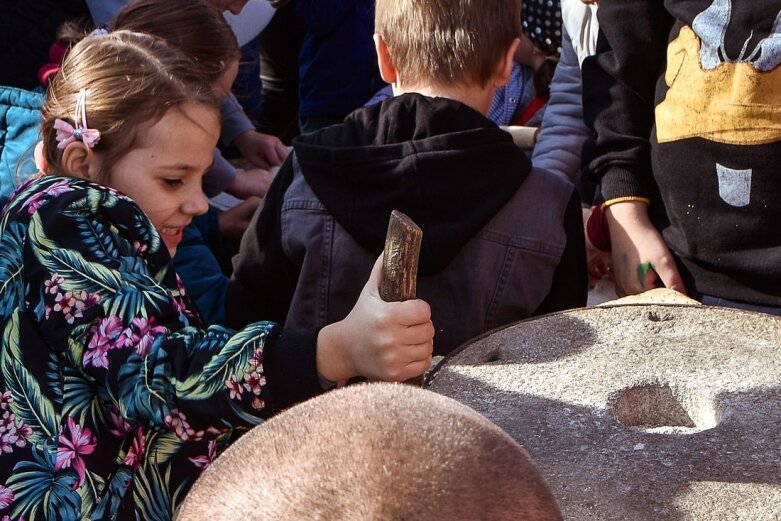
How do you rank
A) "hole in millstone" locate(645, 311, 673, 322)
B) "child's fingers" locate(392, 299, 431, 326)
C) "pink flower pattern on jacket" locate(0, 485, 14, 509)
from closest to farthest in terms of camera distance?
"child's fingers" locate(392, 299, 431, 326), "pink flower pattern on jacket" locate(0, 485, 14, 509), "hole in millstone" locate(645, 311, 673, 322)

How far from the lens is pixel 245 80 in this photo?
424 cm

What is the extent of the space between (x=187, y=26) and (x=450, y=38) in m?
0.88

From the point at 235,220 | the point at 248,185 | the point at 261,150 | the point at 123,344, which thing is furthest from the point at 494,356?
the point at 261,150

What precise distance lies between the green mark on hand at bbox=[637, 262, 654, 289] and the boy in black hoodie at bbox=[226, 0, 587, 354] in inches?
6.2

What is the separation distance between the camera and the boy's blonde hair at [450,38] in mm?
1972

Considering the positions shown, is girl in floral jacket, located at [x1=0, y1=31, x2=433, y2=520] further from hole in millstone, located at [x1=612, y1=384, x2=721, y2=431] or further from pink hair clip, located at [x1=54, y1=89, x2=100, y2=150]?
hole in millstone, located at [x1=612, y1=384, x2=721, y2=431]

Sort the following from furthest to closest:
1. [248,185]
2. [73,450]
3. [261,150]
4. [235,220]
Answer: [261,150] → [248,185] → [235,220] → [73,450]

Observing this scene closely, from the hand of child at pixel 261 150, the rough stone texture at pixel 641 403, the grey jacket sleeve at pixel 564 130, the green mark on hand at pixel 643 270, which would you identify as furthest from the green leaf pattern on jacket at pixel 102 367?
the hand of child at pixel 261 150

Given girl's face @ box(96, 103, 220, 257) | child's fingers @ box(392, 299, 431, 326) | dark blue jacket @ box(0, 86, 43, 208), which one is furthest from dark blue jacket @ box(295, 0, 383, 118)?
child's fingers @ box(392, 299, 431, 326)

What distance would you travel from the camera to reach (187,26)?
254 centimetres

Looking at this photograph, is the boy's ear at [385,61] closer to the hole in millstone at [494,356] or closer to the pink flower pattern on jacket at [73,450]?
the hole in millstone at [494,356]

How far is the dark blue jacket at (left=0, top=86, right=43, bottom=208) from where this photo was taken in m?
2.37

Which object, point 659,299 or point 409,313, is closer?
point 409,313

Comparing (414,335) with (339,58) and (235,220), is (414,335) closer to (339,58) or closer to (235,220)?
(235,220)
